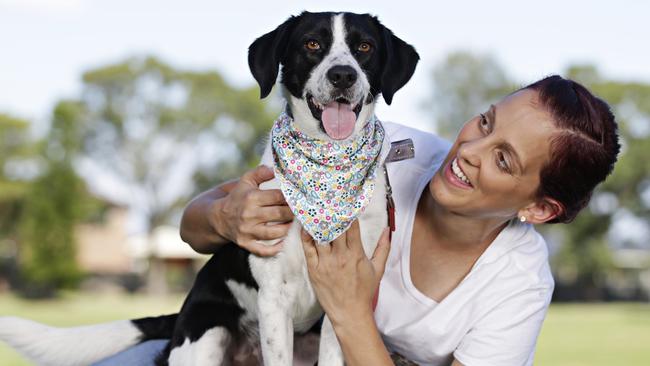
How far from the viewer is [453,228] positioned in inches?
106

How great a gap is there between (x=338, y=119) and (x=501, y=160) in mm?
559

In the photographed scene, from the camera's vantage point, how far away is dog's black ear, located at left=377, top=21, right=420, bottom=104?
2.64 m

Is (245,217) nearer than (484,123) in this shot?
Yes

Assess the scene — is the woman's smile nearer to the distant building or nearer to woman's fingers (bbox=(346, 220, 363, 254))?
woman's fingers (bbox=(346, 220, 363, 254))

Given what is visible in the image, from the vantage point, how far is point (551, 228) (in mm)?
32438

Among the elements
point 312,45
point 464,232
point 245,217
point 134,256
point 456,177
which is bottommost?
point 134,256

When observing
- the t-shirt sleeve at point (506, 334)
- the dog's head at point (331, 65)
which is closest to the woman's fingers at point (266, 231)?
the dog's head at point (331, 65)

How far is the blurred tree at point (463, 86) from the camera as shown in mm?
32812

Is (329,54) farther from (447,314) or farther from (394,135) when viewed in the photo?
(447,314)

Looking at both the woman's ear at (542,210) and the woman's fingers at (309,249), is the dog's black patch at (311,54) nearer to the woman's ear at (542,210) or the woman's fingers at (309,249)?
the woman's fingers at (309,249)

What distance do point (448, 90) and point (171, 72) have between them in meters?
12.8

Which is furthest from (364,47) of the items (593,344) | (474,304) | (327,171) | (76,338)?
(593,344)

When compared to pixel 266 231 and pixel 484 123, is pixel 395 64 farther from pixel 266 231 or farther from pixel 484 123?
pixel 266 231

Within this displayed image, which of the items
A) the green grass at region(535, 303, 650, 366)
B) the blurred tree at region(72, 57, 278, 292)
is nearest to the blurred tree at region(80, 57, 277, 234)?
the blurred tree at region(72, 57, 278, 292)
